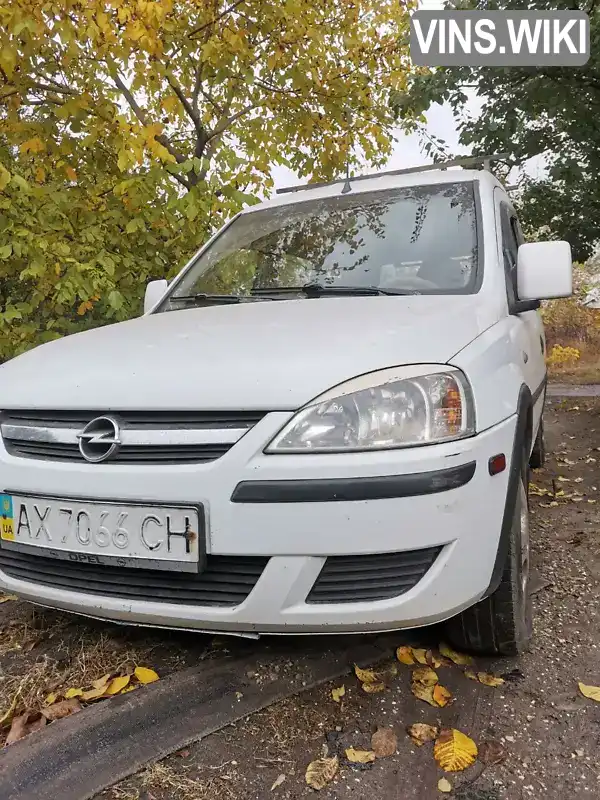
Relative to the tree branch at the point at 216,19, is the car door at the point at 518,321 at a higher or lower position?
lower

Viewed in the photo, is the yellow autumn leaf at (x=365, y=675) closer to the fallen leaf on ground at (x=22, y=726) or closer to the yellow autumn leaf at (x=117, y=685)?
the yellow autumn leaf at (x=117, y=685)

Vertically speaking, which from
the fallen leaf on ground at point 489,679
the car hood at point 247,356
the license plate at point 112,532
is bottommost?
the fallen leaf on ground at point 489,679

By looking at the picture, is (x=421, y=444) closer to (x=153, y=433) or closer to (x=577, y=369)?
(x=153, y=433)

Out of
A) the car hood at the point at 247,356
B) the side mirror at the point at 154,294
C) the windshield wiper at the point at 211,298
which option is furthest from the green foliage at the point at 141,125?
the car hood at the point at 247,356

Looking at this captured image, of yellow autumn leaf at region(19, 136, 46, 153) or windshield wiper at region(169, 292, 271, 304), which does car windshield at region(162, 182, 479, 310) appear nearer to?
windshield wiper at region(169, 292, 271, 304)

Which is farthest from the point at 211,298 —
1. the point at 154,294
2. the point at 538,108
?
the point at 538,108

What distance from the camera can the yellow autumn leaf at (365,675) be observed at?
1929 mm

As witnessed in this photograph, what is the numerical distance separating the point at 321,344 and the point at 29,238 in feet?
8.44

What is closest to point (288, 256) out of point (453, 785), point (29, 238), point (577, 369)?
point (29, 238)

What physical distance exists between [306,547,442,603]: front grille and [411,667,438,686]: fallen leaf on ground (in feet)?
1.56

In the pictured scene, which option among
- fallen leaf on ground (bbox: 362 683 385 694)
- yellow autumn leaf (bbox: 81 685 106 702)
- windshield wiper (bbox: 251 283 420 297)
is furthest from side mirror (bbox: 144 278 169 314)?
fallen leaf on ground (bbox: 362 683 385 694)

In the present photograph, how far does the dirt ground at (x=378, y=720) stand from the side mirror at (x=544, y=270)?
3.93 ft

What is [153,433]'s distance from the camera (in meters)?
1.66

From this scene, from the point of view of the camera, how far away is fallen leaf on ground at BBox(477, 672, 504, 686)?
1.94 metres
